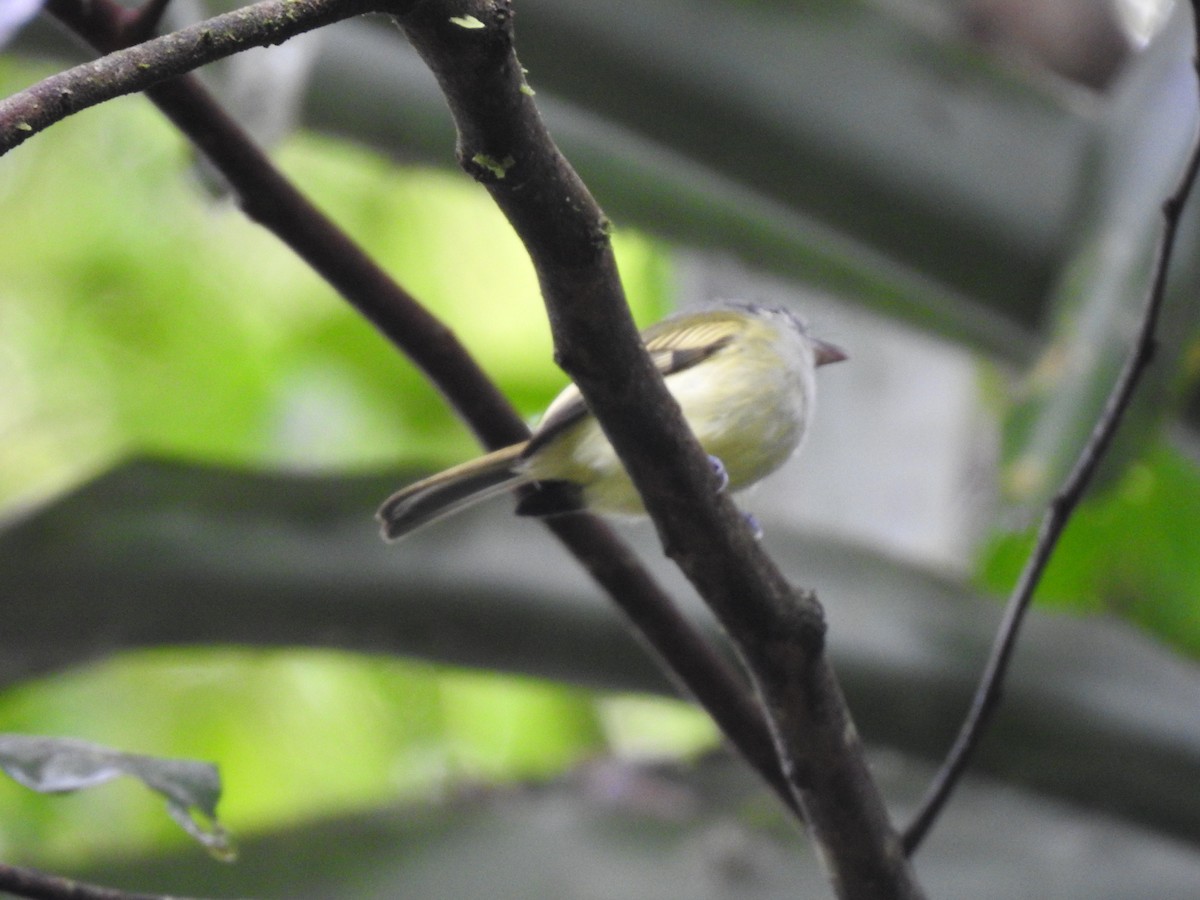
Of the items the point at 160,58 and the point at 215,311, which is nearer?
the point at 160,58

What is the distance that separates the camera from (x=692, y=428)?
2000 mm

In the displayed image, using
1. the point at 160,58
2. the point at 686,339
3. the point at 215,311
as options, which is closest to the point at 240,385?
the point at 215,311

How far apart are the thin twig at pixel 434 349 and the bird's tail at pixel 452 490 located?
0.42 feet

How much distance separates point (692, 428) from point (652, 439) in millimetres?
799

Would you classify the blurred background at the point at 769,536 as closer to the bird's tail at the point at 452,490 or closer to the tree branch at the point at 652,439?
the bird's tail at the point at 452,490

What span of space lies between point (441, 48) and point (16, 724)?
12.0 feet

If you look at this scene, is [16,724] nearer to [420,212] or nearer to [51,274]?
[51,274]

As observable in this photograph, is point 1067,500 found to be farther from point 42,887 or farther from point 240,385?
point 240,385

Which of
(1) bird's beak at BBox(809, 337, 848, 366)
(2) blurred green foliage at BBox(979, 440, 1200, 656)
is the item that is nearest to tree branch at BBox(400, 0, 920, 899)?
(2) blurred green foliage at BBox(979, 440, 1200, 656)

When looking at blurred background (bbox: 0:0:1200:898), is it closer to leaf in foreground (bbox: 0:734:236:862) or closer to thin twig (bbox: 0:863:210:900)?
leaf in foreground (bbox: 0:734:236:862)

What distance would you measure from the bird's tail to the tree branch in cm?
59

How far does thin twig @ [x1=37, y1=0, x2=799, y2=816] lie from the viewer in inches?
56.1

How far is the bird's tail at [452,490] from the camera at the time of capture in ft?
6.09

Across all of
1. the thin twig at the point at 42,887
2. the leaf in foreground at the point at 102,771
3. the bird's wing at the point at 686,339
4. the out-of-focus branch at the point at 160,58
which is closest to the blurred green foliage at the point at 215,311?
the bird's wing at the point at 686,339
